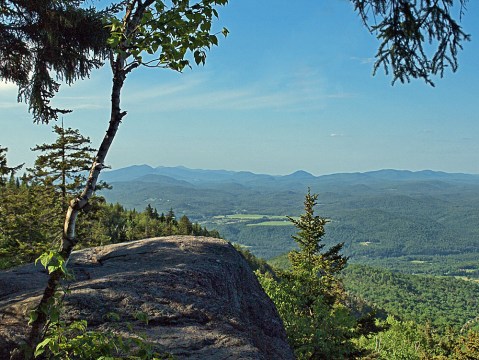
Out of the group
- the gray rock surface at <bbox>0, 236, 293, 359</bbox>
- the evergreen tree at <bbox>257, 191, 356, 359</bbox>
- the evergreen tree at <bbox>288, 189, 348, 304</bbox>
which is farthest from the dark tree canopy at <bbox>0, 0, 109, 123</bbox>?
the evergreen tree at <bbox>288, 189, 348, 304</bbox>

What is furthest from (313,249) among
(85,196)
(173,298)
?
(85,196)

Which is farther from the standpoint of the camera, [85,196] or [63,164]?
[63,164]

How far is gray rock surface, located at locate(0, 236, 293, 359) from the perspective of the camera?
631 cm

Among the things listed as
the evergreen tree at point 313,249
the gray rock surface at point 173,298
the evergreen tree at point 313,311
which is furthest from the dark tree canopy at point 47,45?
the evergreen tree at point 313,249

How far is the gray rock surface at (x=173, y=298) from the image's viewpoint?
249 inches

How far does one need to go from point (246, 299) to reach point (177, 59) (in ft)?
21.0

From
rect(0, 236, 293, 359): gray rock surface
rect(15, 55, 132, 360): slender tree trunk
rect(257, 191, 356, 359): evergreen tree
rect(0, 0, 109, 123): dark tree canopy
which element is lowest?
rect(257, 191, 356, 359): evergreen tree

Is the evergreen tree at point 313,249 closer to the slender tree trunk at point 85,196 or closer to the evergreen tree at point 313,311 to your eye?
the evergreen tree at point 313,311

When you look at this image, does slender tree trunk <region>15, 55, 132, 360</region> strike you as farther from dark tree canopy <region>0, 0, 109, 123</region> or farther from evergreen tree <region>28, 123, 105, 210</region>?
evergreen tree <region>28, 123, 105, 210</region>

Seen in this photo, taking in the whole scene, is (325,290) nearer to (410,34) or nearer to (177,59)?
(410,34)

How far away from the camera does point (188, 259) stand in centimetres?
940

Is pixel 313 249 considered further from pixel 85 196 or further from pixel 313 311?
pixel 85 196

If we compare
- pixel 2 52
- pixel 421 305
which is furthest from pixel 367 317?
pixel 421 305

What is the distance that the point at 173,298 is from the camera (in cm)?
754
